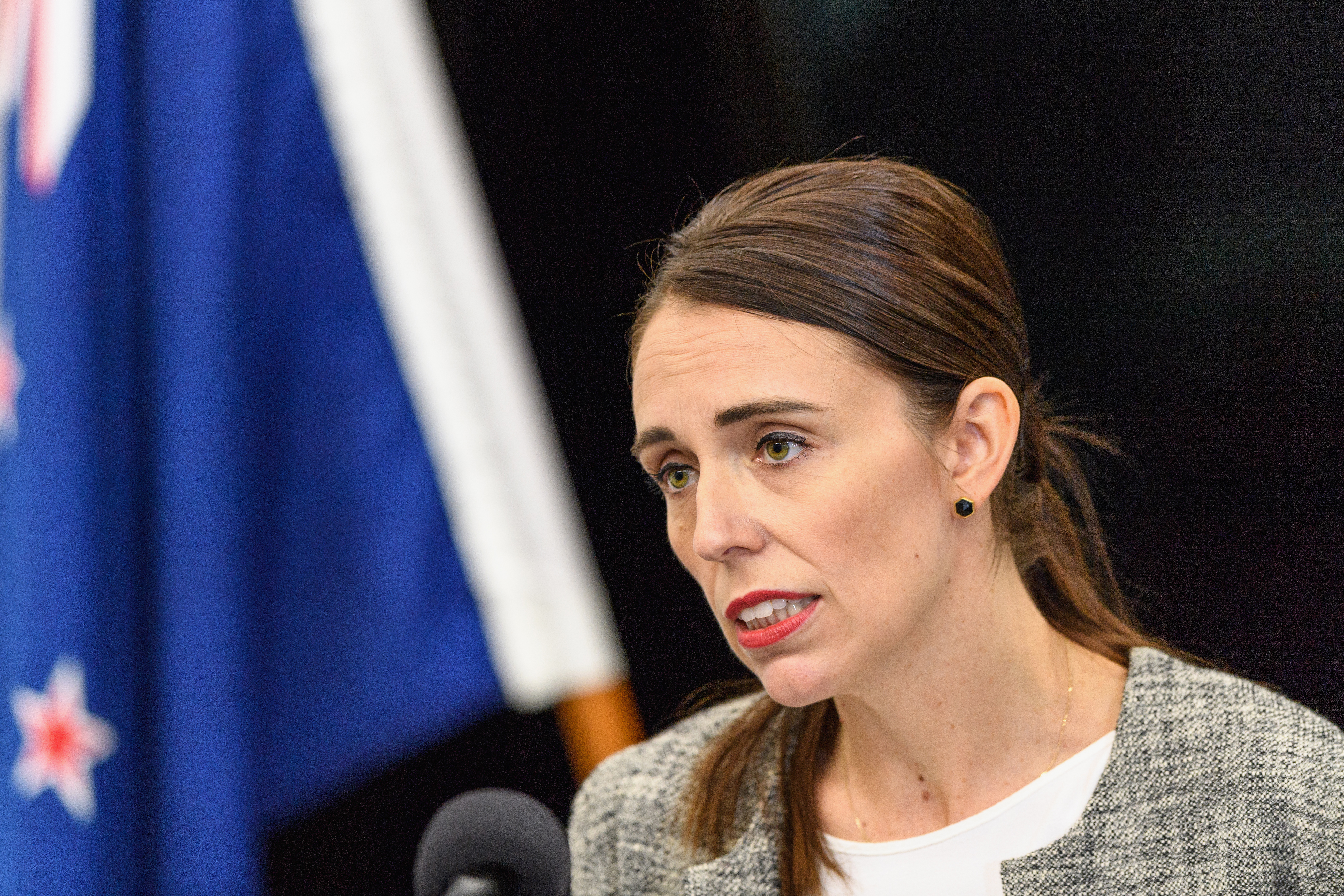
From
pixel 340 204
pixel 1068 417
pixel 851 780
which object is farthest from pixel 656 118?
pixel 851 780

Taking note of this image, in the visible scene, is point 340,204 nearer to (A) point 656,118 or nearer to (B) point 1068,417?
(A) point 656,118

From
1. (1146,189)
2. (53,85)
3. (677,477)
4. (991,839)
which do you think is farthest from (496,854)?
(53,85)

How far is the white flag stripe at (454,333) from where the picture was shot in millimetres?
2191

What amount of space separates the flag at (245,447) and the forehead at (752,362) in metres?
0.98

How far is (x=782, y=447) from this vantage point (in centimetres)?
124

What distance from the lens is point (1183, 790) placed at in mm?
1279

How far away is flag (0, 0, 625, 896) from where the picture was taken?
2035 mm

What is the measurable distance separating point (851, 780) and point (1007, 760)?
7.9 inches

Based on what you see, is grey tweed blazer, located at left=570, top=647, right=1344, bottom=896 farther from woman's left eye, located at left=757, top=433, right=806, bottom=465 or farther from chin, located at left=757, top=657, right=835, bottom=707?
woman's left eye, located at left=757, top=433, right=806, bottom=465

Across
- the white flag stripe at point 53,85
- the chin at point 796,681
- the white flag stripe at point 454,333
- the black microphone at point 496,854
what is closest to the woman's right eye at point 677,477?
the chin at point 796,681

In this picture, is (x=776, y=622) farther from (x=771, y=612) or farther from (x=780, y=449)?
(x=780, y=449)

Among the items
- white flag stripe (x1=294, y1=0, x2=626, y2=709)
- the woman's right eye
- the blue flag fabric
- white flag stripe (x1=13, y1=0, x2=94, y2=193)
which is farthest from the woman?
white flag stripe (x1=13, y1=0, x2=94, y2=193)

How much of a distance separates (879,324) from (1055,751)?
1.72 ft

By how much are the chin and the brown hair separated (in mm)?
265
